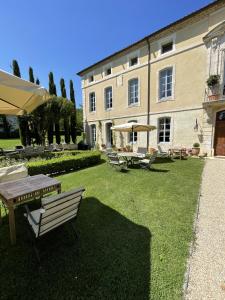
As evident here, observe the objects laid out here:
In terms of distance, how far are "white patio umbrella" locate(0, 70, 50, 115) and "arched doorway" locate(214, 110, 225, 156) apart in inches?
412

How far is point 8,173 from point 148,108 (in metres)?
11.4

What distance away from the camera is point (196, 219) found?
11.2 feet

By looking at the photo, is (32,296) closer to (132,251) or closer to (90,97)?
(132,251)

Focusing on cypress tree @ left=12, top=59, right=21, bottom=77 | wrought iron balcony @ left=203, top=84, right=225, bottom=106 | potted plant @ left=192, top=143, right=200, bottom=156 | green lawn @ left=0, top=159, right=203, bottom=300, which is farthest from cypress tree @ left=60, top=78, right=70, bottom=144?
green lawn @ left=0, top=159, right=203, bottom=300

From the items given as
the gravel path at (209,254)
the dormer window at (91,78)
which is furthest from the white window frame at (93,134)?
the gravel path at (209,254)

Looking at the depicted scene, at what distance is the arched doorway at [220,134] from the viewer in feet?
32.8

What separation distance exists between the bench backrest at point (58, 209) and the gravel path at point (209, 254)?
1853mm

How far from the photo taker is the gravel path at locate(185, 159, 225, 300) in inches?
74.7

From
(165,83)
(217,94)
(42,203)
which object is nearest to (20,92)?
(42,203)

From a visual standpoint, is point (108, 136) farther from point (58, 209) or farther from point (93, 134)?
point (58, 209)

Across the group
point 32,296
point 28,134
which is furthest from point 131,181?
point 28,134

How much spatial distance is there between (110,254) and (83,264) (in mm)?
424

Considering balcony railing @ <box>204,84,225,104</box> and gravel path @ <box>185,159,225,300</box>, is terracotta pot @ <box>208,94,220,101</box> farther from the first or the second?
gravel path @ <box>185,159,225,300</box>

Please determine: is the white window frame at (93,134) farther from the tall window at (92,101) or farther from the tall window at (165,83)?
the tall window at (165,83)
